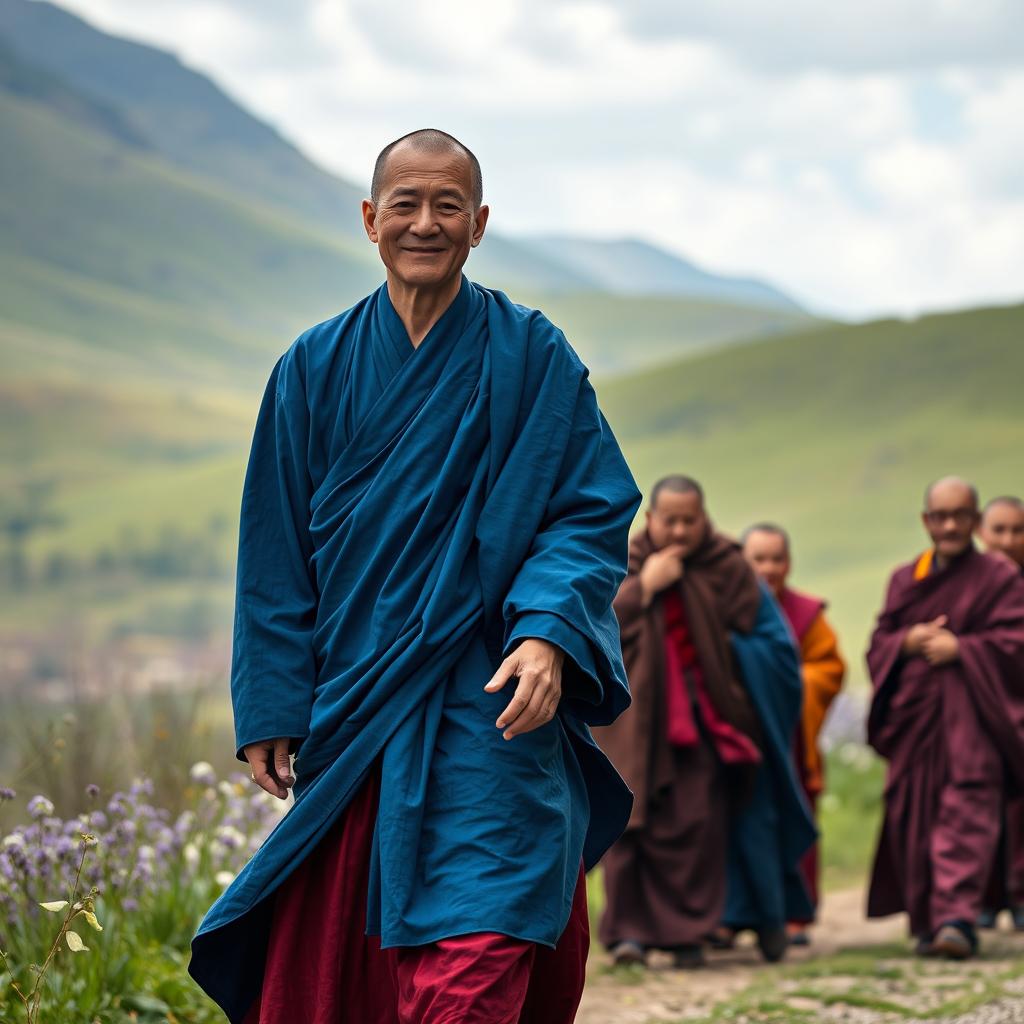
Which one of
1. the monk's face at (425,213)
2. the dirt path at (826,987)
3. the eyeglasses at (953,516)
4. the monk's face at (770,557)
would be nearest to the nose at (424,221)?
the monk's face at (425,213)

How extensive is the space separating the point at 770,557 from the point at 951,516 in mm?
1414

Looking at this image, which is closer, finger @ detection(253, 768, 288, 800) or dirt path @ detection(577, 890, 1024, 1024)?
finger @ detection(253, 768, 288, 800)

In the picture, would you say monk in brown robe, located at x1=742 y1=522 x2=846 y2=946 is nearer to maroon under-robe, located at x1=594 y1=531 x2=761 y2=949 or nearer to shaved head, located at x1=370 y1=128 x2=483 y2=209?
maroon under-robe, located at x1=594 y1=531 x2=761 y2=949

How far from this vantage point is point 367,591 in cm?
408

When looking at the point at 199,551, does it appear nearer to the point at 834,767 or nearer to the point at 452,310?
the point at 834,767

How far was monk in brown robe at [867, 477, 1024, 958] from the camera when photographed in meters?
8.48

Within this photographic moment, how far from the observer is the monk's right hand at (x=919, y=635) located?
859 centimetres

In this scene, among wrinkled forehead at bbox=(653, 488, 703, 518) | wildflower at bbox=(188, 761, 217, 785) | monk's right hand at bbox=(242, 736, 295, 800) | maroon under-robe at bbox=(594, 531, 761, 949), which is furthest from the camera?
wrinkled forehead at bbox=(653, 488, 703, 518)

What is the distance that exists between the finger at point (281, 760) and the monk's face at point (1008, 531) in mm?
6366

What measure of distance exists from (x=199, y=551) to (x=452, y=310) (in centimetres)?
7144

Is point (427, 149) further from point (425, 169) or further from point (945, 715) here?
point (945, 715)

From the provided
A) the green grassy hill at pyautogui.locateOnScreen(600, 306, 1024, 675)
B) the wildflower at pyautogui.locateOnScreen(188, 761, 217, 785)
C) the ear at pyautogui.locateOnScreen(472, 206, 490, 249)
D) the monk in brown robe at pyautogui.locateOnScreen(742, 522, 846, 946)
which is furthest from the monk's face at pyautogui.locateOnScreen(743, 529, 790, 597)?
the green grassy hill at pyautogui.locateOnScreen(600, 306, 1024, 675)

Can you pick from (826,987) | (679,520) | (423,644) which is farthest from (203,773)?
(679,520)

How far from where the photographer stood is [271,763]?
13.8ft
